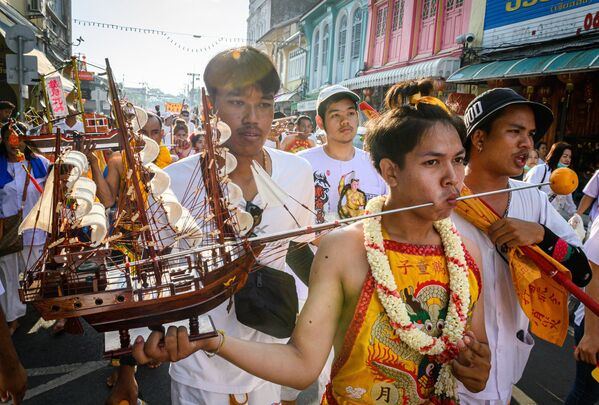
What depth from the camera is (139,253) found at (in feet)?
5.89

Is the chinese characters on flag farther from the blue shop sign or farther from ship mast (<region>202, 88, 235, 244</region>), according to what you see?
the blue shop sign

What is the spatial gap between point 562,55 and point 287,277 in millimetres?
9518

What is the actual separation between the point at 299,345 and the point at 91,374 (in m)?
3.37

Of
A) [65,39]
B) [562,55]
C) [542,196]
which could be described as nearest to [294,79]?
[65,39]

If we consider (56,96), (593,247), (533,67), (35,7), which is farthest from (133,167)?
(35,7)

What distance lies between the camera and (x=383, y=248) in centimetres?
175

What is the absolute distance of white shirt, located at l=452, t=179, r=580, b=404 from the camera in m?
2.24

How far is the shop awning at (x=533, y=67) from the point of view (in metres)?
8.00

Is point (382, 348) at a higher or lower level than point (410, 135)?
lower

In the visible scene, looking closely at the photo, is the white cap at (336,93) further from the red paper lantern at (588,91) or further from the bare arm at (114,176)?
the red paper lantern at (588,91)

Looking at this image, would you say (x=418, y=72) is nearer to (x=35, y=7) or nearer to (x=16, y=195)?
(x=16, y=195)

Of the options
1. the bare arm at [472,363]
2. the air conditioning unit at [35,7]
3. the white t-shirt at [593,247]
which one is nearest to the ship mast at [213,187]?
the bare arm at [472,363]

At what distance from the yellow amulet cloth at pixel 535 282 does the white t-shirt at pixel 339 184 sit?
1400mm

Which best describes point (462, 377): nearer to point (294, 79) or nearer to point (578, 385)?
point (578, 385)
